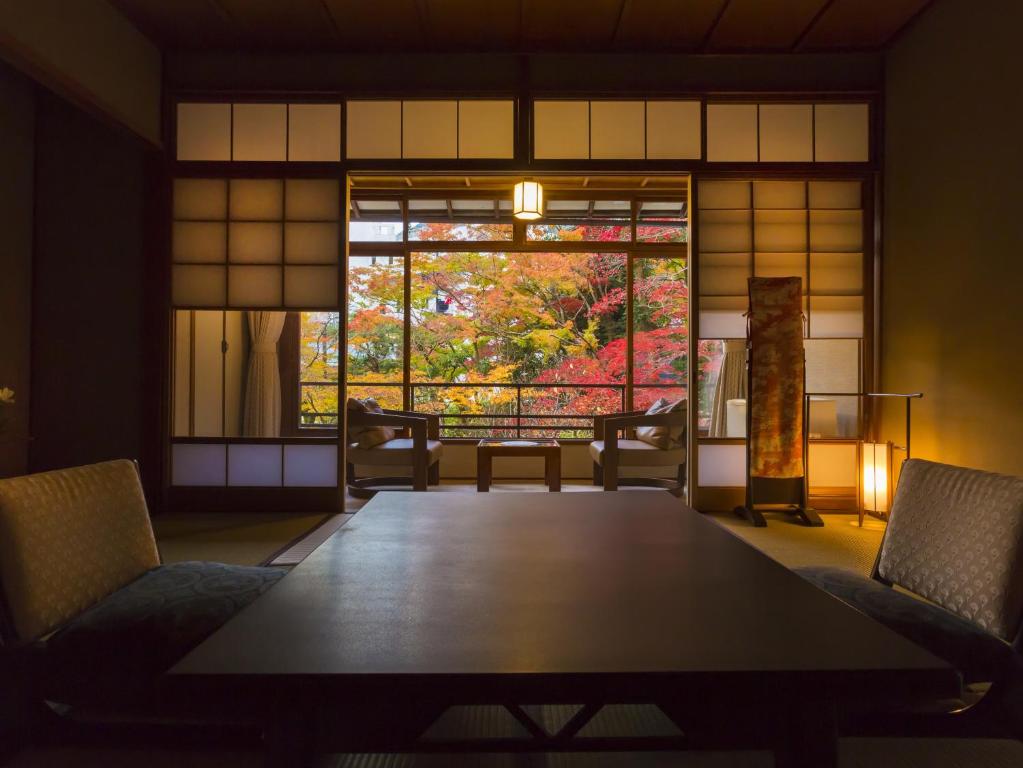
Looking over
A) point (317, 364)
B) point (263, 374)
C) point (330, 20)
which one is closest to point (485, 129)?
point (330, 20)

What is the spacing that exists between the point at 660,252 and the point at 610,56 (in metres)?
2.14

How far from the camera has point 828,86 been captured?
4.02 meters

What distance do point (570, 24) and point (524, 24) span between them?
0.92 ft

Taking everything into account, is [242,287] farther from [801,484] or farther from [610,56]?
[801,484]

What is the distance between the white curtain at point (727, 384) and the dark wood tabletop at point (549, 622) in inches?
196

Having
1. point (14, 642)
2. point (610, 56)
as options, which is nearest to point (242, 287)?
point (610, 56)

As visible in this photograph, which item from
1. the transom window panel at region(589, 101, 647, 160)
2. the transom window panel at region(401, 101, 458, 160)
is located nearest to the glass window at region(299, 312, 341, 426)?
the transom window panel at region(401, 101, 458, 160)

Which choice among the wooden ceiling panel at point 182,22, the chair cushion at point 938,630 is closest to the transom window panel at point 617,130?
the wooden ceiling panel at point 182,22

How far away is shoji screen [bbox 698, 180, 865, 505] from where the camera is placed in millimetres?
4117

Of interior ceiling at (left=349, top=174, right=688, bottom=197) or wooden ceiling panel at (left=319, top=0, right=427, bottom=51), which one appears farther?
interior ceiling at (left=349, top=174, right=688, bottom=197)

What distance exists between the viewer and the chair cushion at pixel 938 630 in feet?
3.95

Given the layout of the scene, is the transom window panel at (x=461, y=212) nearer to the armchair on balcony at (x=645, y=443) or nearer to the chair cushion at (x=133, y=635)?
the armchair on balcony at (x=645, y=443)

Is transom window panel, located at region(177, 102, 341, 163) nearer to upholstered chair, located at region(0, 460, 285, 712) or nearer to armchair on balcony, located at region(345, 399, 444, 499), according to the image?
armchair on balcony, located at region(345, 399, 444, 499)

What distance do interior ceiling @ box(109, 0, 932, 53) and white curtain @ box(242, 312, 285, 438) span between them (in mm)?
2865
